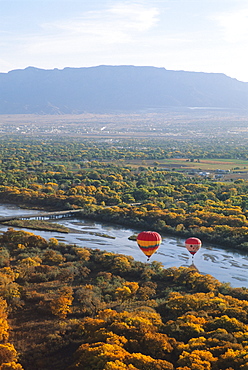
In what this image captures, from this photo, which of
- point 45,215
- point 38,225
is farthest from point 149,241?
point 45,215

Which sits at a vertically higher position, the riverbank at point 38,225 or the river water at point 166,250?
the riverbank at point 38,225

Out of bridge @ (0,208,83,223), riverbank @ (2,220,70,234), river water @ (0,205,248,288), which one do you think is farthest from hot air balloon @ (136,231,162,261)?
bridge @ (0,208,83,223)

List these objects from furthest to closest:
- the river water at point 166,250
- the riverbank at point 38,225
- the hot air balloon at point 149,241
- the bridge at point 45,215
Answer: the bridge at point 45,215 < the riverbank at point 38,225 < the river water at point 166,250 < the hot air balloon at point 149,241

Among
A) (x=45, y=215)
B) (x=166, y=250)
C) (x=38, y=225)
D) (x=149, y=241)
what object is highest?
(x=149, y=241)

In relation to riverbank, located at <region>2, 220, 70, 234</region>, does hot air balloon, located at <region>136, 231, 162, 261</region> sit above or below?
above

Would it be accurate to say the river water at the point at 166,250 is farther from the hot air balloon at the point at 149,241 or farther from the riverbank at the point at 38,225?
the hot air balloon at the point at 149,241

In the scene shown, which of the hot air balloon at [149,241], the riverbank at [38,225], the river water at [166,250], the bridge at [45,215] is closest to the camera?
the hot air balloon at [149,241]

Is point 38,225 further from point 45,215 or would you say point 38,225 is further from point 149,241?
point 149,241

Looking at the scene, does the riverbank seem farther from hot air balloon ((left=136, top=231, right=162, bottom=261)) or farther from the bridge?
hot air balloon ((left=136, top=231, right=162, bottom=261))

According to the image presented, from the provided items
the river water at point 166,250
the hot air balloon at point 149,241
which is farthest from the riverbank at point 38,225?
the hot air balloon at point 149,241
